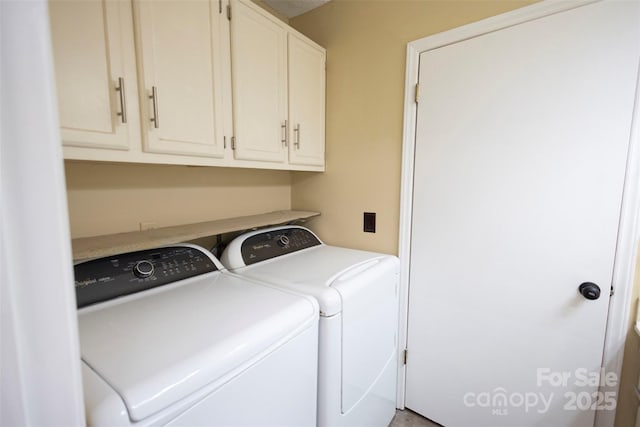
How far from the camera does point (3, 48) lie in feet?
1.05

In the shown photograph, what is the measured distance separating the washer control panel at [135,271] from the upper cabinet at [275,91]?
524mm

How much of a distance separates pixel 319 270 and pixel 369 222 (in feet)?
1.91

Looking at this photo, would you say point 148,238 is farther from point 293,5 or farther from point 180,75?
point 293,5

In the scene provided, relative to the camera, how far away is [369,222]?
1836 millimetres

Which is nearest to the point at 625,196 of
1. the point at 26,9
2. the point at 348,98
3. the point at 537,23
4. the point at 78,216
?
the point at 537,23

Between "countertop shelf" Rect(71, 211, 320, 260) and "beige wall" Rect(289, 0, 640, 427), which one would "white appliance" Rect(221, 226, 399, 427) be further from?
"beige wall" Rect(289, 0, 640, 427)

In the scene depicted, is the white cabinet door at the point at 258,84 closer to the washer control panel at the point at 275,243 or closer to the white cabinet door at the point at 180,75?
the white cabinet door at the point at 180,75

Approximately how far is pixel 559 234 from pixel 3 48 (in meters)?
1.74

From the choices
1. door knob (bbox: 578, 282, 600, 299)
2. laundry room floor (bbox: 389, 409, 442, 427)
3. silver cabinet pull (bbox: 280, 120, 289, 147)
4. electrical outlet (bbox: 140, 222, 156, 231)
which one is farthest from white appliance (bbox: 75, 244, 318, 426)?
door knob (bbox: 578, 282, 600, 299)

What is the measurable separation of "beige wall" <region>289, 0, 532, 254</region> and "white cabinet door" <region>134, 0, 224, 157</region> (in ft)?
2.73

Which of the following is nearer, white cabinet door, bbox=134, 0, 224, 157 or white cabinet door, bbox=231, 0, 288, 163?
white cabinet door, bbox=134, 0, 224, 157

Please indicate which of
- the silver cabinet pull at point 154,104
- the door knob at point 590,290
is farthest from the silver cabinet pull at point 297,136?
the door knob at point 590,290

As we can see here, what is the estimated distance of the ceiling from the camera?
1.83 metres

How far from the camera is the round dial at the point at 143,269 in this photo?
113 centimetres
